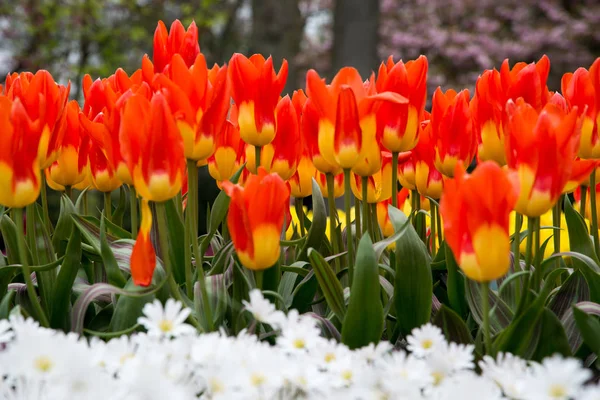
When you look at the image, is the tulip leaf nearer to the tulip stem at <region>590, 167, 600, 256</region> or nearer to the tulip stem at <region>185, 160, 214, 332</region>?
the tulip stem at <region>185, 160, 214, 332</region>

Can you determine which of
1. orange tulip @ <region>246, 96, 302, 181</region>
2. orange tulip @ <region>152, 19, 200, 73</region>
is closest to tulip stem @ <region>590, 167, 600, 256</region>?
orange tulip @ <region>246, 96, 302, 181</region>

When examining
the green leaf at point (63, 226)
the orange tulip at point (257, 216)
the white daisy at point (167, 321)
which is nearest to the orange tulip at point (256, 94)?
the orange tulip at point (257, 216)

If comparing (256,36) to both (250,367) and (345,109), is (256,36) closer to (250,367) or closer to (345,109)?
(345,109)

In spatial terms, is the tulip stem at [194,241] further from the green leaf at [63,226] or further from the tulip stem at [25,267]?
the green leaf at [63,226]

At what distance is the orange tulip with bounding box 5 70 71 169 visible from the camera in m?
1.32

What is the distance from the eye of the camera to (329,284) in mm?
1337

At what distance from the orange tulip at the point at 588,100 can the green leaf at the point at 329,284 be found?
2.09 ft

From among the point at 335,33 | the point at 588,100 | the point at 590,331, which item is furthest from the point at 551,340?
the point at 335,33

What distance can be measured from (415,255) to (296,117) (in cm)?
47

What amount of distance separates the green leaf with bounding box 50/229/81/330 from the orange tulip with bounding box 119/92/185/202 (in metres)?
0.29

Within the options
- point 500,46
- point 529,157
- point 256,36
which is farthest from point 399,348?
point 500,46

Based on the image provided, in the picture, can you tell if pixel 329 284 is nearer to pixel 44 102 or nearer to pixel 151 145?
pixel 151 145

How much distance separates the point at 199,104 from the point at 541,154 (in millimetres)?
572

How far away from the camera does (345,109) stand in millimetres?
1353
